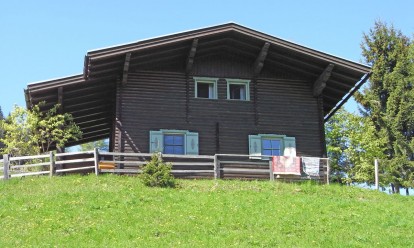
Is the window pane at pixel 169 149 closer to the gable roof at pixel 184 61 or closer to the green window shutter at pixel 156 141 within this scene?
the green window shutter at pixel 156 141

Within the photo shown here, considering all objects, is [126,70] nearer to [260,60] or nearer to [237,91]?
[237,91]

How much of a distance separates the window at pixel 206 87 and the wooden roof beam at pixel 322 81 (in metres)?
4.85

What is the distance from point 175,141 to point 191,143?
2.42 feet

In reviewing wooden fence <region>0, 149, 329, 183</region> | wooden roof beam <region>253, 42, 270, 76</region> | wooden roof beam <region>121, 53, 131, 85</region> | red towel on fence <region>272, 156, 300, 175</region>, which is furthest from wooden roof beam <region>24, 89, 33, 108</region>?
red towel on fence <region>272, 156, 300, 175</region>

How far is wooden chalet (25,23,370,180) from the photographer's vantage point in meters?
25.3

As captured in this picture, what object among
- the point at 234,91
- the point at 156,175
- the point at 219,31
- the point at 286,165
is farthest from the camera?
the point at 234,91

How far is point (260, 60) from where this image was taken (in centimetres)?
2667

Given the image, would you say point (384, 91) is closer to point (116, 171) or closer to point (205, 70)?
point (205, 70)

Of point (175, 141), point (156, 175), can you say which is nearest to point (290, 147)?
point (175, 141)

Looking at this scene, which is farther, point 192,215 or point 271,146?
point 271,146

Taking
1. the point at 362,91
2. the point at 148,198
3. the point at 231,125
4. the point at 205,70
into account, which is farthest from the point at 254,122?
the point at 362,91

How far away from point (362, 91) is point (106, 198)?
2565 centimetres

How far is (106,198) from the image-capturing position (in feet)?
62.0

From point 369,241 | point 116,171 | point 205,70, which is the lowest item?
point 369,241
